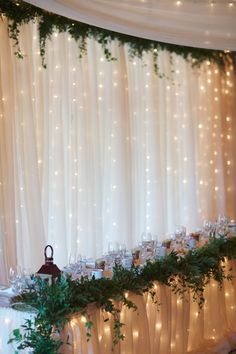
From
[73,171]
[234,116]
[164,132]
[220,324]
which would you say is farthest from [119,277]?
[234,116]

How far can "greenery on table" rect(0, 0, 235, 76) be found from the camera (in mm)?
4547

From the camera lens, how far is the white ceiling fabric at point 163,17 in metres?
4.09

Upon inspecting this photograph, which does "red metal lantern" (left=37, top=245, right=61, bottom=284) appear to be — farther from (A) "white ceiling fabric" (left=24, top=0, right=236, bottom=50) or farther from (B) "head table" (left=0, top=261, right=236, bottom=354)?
(A) "white ceiling fabric" (left=24, top=0, right=236, bottom=50)

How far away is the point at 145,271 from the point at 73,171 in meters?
1.82

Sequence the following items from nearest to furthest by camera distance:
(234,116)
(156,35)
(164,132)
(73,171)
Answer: (156,35), (73,171), (164,132), (234,116)

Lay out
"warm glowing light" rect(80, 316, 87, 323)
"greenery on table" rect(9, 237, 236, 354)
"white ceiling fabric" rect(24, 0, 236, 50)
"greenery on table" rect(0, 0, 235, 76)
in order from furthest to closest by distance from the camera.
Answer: "greenery on table" rect(0, 0, 235, 76) → "white ceiling fabric" rect(24, 0, 236, 50) → "warm glowing light" rect(80, 316, 87, 323) → "greenery on table" rect(9, 237, 236, 354)

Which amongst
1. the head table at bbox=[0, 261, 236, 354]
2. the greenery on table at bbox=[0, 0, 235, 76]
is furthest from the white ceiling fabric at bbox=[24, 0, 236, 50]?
the head table at bbox=[0, 261, 236, 354]

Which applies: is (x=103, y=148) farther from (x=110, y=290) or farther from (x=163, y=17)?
(x=110, y=290)

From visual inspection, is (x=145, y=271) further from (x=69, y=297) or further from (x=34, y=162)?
(x=34, y=162)

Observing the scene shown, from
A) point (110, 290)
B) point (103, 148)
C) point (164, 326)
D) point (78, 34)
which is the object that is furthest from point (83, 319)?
point (78, 34)

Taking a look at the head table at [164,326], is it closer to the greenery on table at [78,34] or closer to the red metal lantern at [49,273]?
the red metal lantern at [49,273]

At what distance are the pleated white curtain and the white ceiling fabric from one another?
732 millimetres

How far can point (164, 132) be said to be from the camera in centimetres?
618

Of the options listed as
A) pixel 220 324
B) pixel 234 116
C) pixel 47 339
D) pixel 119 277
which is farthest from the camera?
pixel 234 116
